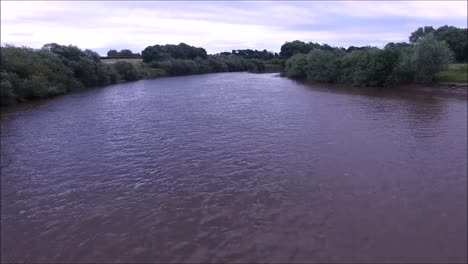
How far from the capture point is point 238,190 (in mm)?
16094

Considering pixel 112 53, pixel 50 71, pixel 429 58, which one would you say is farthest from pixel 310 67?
pixel 112 53

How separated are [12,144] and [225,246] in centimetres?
2020

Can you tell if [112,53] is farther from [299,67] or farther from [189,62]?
[299,67]

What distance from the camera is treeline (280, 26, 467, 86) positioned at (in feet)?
160

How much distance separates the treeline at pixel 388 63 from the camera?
4878 centimetres

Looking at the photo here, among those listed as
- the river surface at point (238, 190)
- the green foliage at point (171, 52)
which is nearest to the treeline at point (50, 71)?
the river surface at point (238, 190)

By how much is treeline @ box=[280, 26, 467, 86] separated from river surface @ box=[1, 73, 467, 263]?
1967 cm

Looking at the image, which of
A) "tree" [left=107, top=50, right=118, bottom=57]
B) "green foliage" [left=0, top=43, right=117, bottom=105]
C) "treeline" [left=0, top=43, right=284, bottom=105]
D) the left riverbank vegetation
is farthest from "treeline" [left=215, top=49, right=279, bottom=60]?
"green foliage" [left=0, top=43, right=117, bottom=105]

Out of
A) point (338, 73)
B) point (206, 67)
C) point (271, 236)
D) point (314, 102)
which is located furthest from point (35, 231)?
point (206, 67)

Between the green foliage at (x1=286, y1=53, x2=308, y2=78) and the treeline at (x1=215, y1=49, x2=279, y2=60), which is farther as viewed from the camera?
the treeline at (x1=215, y1=49, x2=279, y2=60)

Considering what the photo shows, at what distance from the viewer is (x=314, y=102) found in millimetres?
42562

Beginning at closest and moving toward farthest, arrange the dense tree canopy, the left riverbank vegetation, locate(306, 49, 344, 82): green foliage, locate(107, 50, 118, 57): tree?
the left riverbank vegetation
the dense tree canopy
locate(306, 49, 344, 82): green foliage
locate(107, 50, 118, 57): tree

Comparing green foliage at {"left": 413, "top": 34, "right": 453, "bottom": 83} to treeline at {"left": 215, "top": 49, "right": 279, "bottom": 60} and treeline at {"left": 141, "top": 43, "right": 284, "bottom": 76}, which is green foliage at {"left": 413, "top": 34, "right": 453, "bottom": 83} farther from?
treeline at {"left": 215, "top": 49, "right": 279, "bottom": 60}

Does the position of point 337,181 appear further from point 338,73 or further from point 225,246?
point 338,73
